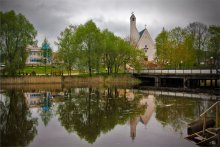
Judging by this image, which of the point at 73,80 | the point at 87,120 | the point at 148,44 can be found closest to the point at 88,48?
the point at 73,80

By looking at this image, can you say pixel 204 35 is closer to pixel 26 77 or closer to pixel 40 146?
pixel 26 77

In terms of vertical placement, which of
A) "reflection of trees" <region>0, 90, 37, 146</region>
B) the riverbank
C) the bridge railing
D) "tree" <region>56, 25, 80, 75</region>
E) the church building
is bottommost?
"reflection of trees" <region>0, 90, 37, 146</region>

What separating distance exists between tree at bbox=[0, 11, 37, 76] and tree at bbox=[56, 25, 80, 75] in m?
6.25

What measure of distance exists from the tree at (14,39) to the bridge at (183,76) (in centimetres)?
2028

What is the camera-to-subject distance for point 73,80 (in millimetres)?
47562

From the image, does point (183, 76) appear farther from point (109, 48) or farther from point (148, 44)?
point (148, 44)

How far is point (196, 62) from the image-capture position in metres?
59.8

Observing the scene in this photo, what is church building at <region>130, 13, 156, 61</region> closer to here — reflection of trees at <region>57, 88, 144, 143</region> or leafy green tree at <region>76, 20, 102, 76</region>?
leafy green tree at <region>76, 20, 102, 76</region>

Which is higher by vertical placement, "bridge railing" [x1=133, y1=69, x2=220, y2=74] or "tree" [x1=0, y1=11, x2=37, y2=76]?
"tree" [x1=0, y1=11, x2=37, y2=76]

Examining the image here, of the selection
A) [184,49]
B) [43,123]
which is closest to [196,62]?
[184,49]

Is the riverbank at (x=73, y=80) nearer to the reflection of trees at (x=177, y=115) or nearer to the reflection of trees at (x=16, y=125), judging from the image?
the reflection of trees at (x=16, y=125)

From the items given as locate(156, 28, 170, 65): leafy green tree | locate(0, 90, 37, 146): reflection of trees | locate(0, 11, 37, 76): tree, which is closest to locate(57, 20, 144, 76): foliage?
locate(0, 11, 37, 76): tree

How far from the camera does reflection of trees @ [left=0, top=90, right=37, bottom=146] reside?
488 inches

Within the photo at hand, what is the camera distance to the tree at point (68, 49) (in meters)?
48.9
